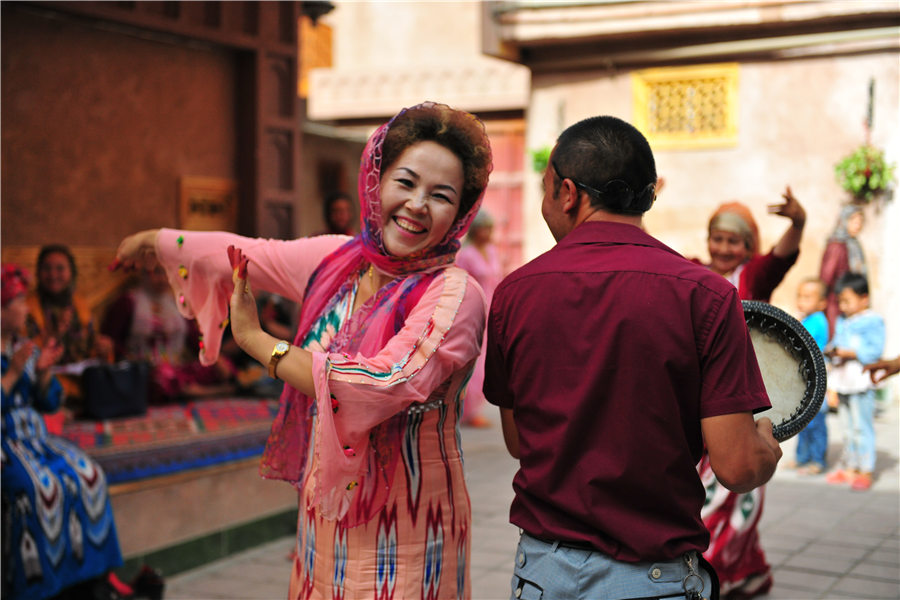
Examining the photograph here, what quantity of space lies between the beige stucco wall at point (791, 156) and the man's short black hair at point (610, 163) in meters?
8.50

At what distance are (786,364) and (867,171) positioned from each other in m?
8.00

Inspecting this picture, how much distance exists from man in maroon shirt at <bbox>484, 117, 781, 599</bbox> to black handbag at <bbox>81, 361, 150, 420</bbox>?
3.88m

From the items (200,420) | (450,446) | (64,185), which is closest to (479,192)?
(450,446)

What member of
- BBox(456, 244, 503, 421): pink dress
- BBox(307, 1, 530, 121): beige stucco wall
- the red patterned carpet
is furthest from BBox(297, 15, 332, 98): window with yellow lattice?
the red patterned carpet

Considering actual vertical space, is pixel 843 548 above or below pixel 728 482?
below

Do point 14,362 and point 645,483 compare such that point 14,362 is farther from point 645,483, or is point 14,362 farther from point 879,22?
point 879,22

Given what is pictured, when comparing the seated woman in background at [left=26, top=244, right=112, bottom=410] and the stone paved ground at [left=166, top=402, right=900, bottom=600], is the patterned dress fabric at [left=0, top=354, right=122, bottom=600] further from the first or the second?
the seated woman in background at [left=26, top=244, right=112, bottom=410]

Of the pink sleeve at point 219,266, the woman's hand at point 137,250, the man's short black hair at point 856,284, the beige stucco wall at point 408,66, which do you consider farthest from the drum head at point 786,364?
the beige stucco wall at point 408,66

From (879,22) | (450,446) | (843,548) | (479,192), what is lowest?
(843,548)

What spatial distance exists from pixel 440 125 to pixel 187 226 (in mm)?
4932

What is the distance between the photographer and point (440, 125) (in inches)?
95.0

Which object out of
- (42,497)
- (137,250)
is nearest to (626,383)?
(137,250)

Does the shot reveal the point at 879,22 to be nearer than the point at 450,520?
No

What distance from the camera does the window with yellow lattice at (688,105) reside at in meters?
10.6
